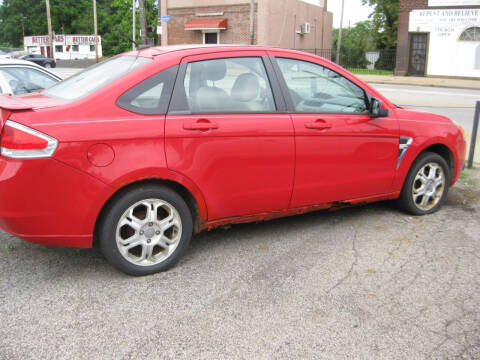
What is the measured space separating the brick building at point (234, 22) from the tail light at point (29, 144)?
3691 cm

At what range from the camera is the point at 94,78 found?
412cm

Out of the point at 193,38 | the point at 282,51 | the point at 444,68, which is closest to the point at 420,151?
the point at 282,51

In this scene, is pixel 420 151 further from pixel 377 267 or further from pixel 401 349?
pixel 401 349

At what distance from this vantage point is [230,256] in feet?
14.2

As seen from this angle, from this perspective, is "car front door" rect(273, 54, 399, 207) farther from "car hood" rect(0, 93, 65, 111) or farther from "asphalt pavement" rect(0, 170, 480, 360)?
"car hood" rect(0, 93, 65, 111)

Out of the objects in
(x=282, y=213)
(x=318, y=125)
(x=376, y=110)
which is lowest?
(x=282, y=213)

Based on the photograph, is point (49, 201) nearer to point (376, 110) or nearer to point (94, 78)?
point (94, 78)

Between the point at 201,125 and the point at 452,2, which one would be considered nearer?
the point at 201,125

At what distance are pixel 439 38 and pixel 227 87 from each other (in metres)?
30.6

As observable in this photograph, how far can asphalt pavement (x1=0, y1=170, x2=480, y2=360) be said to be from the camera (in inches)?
119

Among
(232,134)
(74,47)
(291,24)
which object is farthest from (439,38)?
(74,47)

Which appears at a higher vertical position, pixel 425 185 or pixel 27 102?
pixel 27 102

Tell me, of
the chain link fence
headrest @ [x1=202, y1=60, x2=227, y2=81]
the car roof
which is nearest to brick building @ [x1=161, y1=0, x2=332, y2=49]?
the chain link fence

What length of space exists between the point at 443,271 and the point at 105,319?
2.64m
